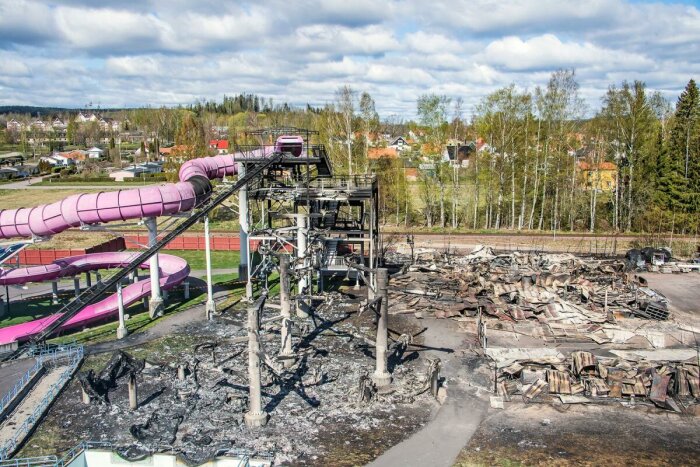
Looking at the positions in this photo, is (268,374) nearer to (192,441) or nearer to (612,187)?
(192,441)

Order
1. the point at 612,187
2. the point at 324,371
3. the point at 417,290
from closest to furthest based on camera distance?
the point at 324,371, the point at 417,290, the point at 612,187

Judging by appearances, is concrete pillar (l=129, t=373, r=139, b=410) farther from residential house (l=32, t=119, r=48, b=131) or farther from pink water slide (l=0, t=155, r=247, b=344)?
residential house (l=32, t=119, r=48, b=131)

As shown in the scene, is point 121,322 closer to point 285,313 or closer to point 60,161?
point 285,313

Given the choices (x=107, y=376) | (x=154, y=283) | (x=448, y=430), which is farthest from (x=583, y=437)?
(x=154, y=283)

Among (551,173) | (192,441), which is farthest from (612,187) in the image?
(192,441)

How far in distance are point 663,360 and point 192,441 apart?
20.1 meters

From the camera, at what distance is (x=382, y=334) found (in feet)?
77.8

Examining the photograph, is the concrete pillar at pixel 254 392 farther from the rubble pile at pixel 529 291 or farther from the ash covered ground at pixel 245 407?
the rubble pile at pixel 529 291

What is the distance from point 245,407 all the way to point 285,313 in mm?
4795

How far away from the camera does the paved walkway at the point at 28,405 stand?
66.2 feet

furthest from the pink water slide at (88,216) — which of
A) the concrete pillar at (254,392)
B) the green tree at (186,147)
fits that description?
the green tree at (186,147)

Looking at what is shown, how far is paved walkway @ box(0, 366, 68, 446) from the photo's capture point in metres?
20.2

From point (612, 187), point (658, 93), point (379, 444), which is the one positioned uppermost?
point (658, 93)

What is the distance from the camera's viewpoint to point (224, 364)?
2591 cm
